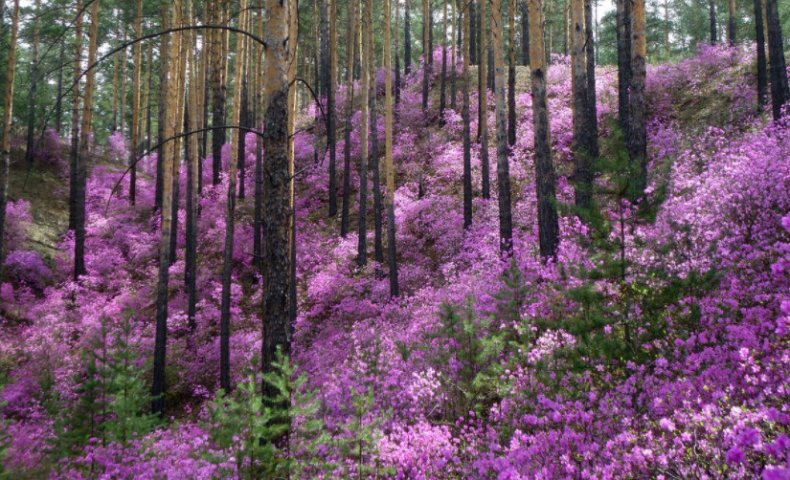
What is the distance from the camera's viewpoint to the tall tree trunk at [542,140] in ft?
34.4

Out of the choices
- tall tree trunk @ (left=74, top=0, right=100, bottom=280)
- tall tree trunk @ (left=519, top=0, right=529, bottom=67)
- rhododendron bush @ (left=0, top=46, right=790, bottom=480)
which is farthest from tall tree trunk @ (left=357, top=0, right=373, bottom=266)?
tall tree trunk @ (left=519, top=0, right=529, bottom=67)

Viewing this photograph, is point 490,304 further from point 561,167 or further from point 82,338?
point 82,338

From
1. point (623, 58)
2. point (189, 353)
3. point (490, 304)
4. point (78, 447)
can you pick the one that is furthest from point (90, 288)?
point (623, 58)

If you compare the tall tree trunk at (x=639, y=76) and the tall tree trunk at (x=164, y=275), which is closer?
the tall tree trunk at (x=164, y=275)

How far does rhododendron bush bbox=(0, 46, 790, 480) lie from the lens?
4.07 m

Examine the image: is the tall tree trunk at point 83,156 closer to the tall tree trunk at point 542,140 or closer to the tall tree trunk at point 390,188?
the tall tree trunk at point 390,188

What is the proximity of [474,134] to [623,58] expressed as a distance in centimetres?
711

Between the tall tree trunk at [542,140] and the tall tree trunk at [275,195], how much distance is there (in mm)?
7222

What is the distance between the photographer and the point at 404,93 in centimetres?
2764

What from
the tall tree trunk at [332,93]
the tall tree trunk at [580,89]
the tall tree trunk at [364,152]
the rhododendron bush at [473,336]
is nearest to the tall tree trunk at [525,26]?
the rhododendron bush at [473,336]

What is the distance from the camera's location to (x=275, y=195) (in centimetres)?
486

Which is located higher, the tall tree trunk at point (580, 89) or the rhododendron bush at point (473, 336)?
the tall tree trunk at point (580, 89)

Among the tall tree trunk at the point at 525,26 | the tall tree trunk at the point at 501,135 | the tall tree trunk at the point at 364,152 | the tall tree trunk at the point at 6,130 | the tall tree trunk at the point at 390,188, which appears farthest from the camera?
the tall tree trunk at the point at 525,26

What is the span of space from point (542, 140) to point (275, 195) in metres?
7.76
